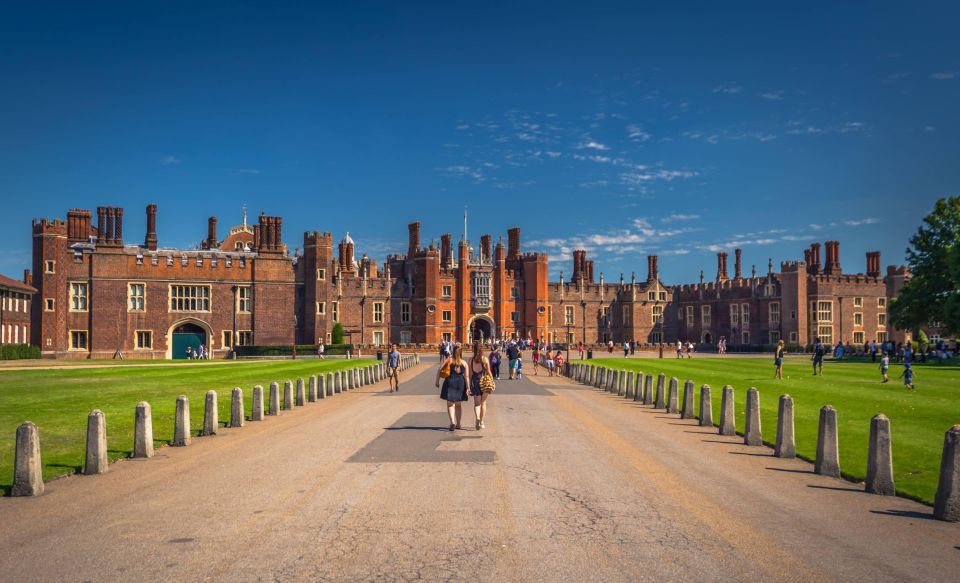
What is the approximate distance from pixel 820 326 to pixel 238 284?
185 feet

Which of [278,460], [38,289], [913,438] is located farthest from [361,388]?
[38,289]

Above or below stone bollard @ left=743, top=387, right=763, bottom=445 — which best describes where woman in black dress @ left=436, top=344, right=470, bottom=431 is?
above

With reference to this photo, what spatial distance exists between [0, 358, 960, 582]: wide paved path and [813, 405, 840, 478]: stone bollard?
270 millimetres

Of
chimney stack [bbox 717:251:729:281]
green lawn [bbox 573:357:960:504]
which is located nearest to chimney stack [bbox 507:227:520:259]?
chimney stack [bbox 717:251:729:281]

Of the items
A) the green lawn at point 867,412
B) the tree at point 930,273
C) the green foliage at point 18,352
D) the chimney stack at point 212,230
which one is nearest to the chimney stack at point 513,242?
the chimney stack at point 212,230

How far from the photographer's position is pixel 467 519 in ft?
25.3

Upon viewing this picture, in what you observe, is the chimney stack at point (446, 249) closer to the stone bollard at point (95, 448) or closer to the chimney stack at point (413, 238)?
the chimney stack at point (413, 238)

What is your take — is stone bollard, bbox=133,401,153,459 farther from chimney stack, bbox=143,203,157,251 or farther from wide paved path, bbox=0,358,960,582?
chimney stack, bbox=143,203,157,251

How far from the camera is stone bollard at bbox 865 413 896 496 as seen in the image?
9344mm

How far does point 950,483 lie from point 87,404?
58.6 feet

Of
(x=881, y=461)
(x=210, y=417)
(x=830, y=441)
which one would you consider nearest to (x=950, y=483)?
(x=881, y=461)

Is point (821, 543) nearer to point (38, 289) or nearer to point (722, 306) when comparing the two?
point (38, 289)

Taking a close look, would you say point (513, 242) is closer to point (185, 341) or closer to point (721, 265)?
point (721, 265)

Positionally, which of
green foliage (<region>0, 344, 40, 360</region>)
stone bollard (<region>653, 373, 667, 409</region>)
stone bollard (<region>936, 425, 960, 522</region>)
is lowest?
green foliage (<region>0, 344, 40, 360</region>)
